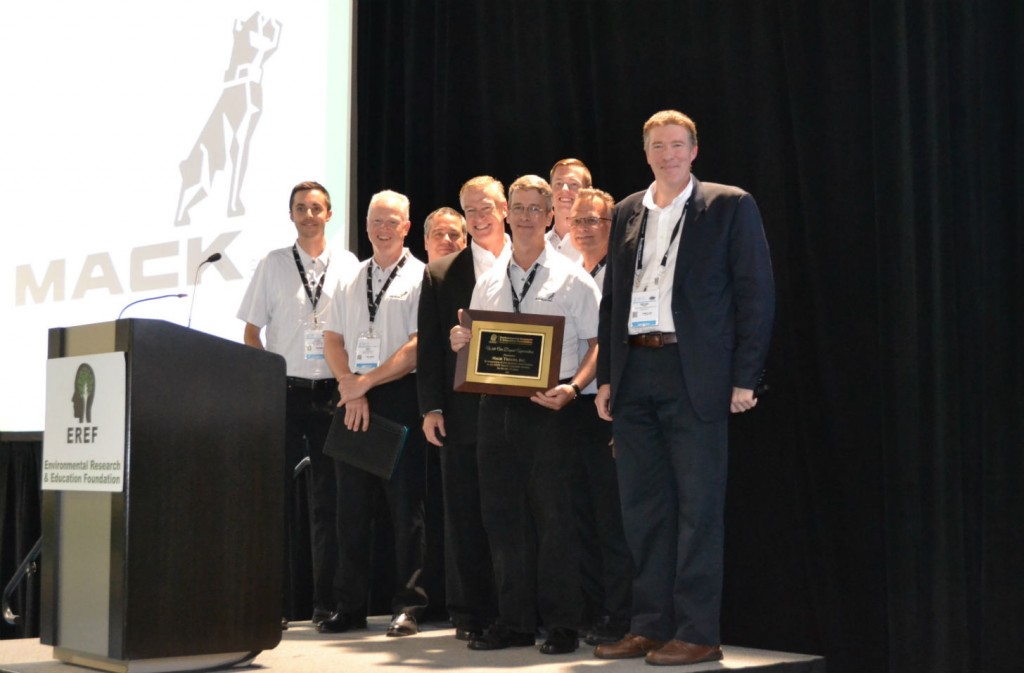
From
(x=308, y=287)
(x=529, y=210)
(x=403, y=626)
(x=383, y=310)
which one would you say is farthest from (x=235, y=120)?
(x=403, y=626)

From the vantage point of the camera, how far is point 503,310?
374 cm

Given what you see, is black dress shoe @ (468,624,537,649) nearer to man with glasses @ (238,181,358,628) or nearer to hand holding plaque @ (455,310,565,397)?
hand holding plaque @ (455,310,565,397)

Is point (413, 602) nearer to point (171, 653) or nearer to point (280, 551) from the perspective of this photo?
point (280, 551)

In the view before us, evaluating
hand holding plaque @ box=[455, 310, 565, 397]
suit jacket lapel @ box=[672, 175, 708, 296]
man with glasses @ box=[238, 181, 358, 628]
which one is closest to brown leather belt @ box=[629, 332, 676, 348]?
suit jacket lapel @ box=[672, 175, 708, 296]

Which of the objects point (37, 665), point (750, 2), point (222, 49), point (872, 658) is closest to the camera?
point (37, 665)

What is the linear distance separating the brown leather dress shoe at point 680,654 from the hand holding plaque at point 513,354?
846 mm

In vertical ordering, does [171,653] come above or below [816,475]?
below

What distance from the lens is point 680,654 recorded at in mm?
3104

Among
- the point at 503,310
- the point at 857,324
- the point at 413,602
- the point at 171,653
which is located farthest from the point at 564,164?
the point at 171,653

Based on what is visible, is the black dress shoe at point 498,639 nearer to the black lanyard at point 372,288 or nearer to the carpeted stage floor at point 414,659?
the carpeted stage floor at point 414,659

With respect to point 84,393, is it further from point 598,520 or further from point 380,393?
point 598,520

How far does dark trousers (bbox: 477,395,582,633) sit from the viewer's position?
355cm

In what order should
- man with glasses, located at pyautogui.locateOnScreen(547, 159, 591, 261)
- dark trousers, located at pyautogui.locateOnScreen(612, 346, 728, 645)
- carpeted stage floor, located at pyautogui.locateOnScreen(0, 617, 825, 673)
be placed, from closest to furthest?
carpeted stage floor, located at pyautogui.locateOnScreen(0, 617, 825, 673)
dark trousers, located at pyautogui.locateOnScreen(612, 346, 728, 645)
man with glasses, located at pyautogui.locateOnScreen(547, 159, 591, 261)

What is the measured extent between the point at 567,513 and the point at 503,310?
2.23 ft
